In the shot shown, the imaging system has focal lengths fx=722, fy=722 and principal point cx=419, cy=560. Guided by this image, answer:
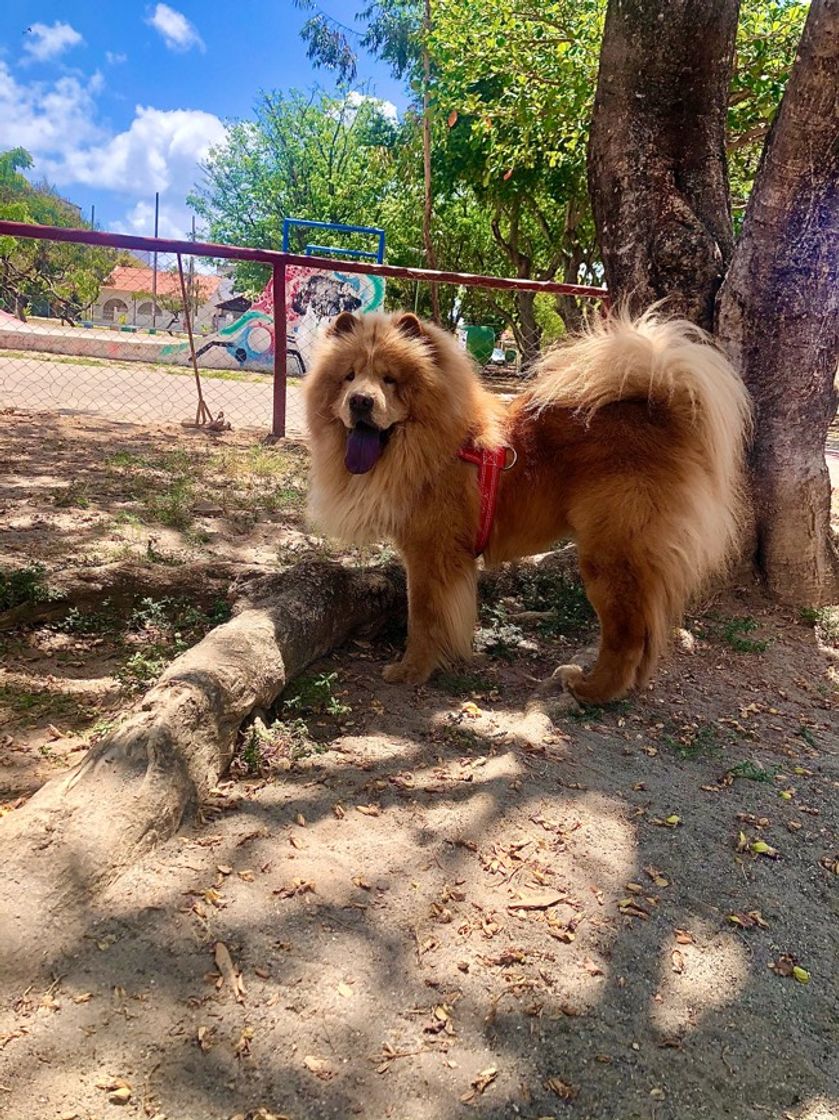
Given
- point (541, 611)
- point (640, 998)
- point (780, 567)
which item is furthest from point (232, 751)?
point (780, 567)

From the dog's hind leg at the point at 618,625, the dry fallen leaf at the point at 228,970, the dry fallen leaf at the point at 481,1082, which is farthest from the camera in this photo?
the dog's hind leg at the point at 618,625

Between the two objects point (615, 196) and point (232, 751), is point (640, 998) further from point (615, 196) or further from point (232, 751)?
point (615, 196)

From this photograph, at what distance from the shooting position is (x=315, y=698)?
10.4 ft

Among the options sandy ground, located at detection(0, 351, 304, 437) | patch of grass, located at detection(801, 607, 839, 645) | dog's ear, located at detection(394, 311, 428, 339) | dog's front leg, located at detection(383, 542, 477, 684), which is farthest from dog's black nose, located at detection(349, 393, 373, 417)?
sandy ground, located at detection(0, 351, 304, 437)

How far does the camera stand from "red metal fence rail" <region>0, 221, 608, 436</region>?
722 centimetres

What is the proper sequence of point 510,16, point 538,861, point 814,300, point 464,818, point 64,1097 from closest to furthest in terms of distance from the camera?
point 64,1097
point 538,861
point 464,818
point 814,300
point 510,16

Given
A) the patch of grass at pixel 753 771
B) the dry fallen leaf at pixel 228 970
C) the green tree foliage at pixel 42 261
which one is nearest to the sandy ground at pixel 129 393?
the patch of grass at pixel 753 771

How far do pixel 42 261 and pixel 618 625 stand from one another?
56255 millimetres

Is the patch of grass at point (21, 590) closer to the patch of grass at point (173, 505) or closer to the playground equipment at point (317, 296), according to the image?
the patch of grass at point (173, 505)

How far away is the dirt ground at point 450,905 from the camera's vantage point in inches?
59.9

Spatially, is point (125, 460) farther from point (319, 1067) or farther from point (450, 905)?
point (319, 1067)

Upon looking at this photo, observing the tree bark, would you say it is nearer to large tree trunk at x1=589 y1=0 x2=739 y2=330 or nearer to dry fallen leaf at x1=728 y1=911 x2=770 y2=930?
dry fallen leaf at x1=728 y1=911 x2=770 y2=930

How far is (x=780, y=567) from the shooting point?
4309mm

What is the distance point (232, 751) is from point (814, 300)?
3.80 m
